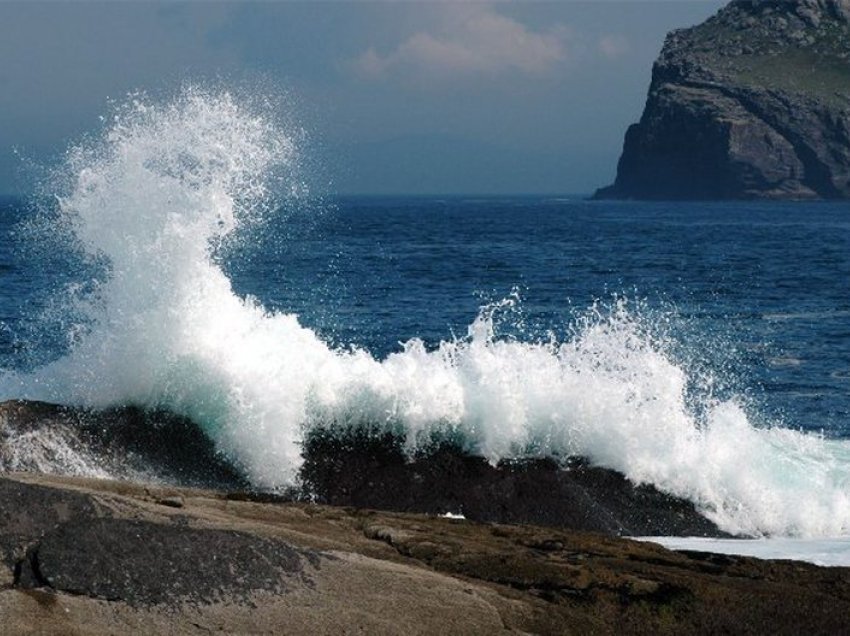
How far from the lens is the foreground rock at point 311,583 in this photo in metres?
6.72

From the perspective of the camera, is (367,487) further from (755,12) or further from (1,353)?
(755,12)

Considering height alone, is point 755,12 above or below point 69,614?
Result: above

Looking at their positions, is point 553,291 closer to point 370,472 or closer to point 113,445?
point 370,472

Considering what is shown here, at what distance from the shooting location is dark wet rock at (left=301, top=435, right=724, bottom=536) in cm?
1204

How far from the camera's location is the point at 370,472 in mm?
12508

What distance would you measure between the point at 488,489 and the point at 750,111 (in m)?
160

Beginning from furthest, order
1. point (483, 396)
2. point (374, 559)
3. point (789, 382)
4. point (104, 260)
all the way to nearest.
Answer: point (789, 382) < point (104, 260) < point (483, 396) < point (374, 559)

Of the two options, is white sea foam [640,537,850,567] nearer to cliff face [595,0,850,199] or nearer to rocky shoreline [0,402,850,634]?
rocky shoreline [0,402,850,634]

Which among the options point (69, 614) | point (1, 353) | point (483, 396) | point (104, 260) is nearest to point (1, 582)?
point (69, 614)

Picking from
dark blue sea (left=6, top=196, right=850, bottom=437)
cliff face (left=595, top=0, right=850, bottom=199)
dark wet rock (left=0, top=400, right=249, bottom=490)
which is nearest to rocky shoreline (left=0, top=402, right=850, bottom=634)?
dark wet rock (left=0, top=400, right=249, bottom=490)

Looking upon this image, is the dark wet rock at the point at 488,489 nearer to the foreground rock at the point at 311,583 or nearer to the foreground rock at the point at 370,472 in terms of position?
the foreground rock at the point at 370,472

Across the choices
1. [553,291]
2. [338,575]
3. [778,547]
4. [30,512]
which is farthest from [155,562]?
[553,291]

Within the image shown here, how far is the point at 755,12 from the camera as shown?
18700 cm

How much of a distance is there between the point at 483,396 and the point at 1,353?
12.5 m
